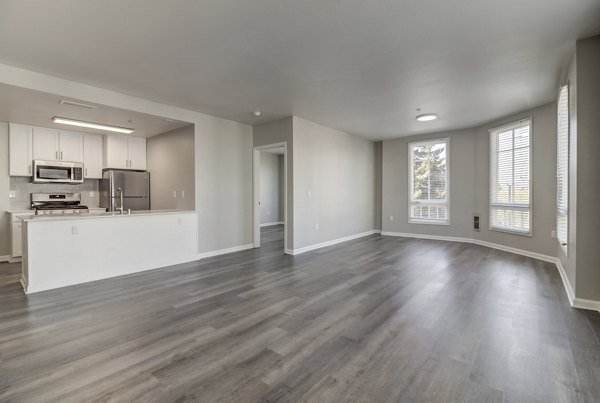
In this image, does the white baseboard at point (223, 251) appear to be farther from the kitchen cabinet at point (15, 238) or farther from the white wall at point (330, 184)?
the kitchen cabinet at point (15, 238)

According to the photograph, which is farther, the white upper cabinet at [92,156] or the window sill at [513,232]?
the white upper cabinet at [92,156]

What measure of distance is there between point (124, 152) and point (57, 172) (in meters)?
1.22

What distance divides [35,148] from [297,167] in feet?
16.3

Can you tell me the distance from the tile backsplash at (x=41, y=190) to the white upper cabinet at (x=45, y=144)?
1.90 feet

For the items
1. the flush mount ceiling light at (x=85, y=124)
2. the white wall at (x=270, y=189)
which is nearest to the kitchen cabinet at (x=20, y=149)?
the flush mount ceiling light at (x=85, y=124)

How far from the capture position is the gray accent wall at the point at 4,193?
203 inches

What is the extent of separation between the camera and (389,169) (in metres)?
8.01

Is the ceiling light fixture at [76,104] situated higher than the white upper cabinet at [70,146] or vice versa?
the ceiling light fixture at [76,104]

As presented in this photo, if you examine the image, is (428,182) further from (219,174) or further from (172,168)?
(172,168)

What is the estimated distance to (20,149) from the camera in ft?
17.2

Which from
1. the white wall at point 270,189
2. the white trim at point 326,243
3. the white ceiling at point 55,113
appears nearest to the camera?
the white ceiling at point 55,113

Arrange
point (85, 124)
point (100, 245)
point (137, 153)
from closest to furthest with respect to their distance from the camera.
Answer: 1. point (100, 245)
2. point (85, 124)
3. point (137, 153)

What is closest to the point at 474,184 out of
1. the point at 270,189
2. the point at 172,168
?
the point at 270,189

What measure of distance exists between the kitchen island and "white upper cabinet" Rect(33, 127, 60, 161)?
2.26 metres
